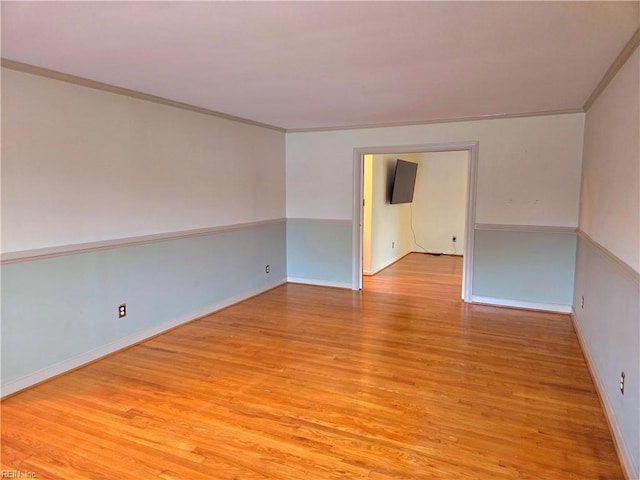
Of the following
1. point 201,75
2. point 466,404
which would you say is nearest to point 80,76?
point 201,75

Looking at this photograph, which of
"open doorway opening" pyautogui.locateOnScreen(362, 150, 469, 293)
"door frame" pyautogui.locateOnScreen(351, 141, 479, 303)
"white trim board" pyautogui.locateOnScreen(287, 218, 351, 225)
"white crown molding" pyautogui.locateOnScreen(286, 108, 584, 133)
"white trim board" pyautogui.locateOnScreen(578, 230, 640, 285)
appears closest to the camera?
"white trim board" pyautogui.locateOnScreen(578, 230, 640, 285)

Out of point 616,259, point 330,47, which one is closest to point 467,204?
point 616,259

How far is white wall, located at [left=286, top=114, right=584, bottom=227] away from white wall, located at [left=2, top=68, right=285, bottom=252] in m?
1.72

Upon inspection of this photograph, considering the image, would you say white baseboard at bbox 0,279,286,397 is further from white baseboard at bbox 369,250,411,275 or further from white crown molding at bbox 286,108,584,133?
white baseboard at bbox 369,250,411,275

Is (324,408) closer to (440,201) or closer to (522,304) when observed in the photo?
(522,304)

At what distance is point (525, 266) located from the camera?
4496mm

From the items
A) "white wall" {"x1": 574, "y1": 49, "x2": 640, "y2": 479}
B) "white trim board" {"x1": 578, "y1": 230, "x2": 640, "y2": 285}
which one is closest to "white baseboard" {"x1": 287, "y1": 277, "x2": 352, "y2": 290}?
"white wall" {"x1": 574, "y1": 49, "x2": 640, "y2": 479}

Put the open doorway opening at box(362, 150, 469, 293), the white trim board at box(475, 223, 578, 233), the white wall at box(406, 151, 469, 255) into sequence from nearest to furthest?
1. the white trim board at box(475, 223, 578, 233)
2. the open doorway opening at box(362, 150, 469, 293)
3. the white wall at box(406, 151, 469, 255)

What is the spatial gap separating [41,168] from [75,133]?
37 centimetres

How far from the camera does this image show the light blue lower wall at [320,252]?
5.44 m

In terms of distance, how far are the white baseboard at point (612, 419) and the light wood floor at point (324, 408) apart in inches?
1.9

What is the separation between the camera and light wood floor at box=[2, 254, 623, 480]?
1.99 metres

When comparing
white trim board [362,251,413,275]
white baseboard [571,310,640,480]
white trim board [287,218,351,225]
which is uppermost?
white trim board [287,218,351,225]

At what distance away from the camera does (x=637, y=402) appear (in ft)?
5.96
